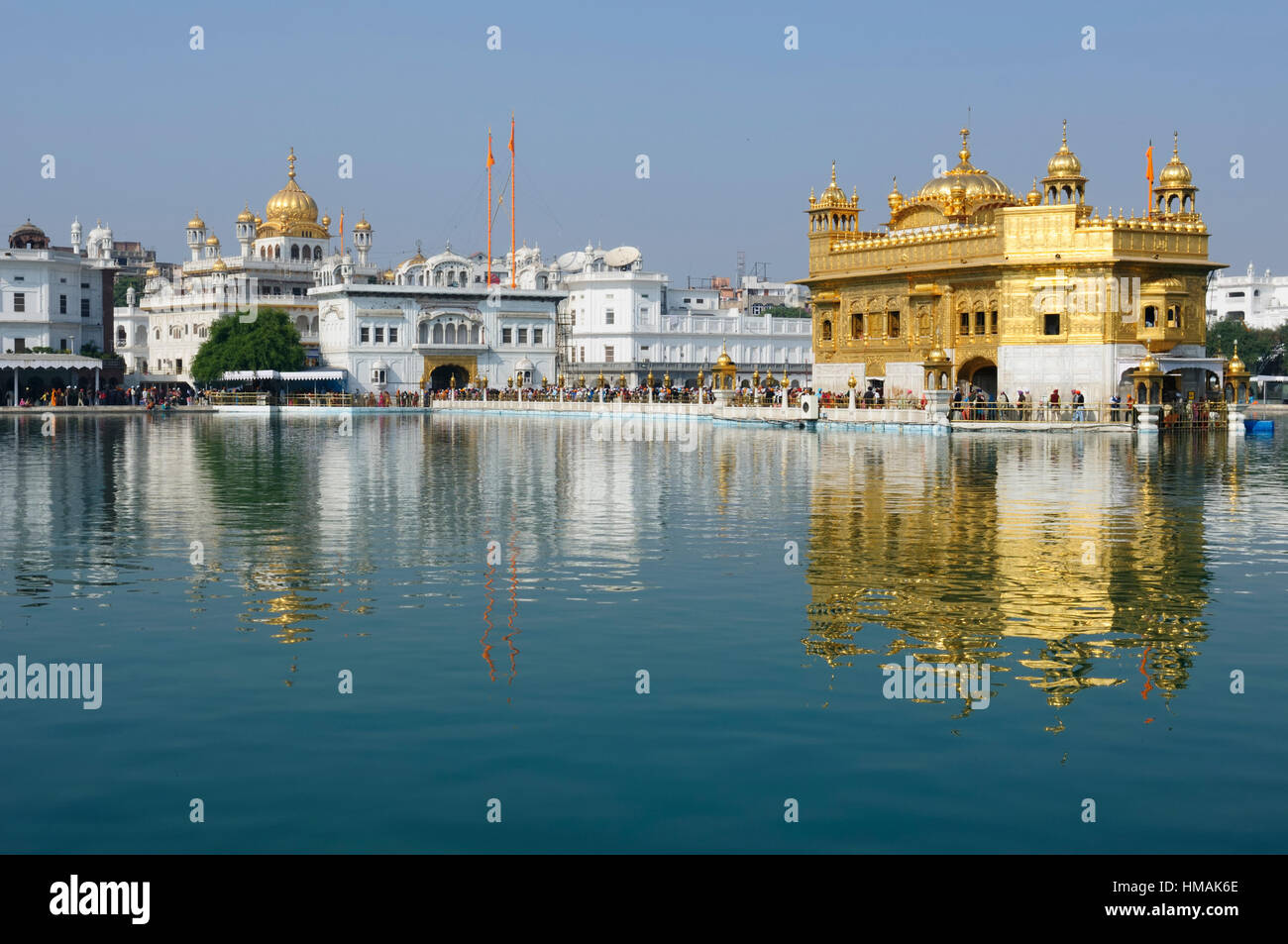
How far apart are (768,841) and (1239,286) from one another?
139m

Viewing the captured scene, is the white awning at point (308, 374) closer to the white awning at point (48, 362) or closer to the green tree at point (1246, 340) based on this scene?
the white awning at point (48, 362)

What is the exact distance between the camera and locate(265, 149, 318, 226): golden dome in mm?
109681

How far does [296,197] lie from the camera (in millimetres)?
110438

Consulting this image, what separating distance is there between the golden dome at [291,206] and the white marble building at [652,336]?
1924 cm

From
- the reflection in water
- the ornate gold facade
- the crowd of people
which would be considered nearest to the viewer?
the reflection in water

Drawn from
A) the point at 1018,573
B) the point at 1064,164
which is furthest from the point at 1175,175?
the point at 1018,573

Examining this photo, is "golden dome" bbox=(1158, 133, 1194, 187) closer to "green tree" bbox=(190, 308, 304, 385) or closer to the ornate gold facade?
the ornate gold facade

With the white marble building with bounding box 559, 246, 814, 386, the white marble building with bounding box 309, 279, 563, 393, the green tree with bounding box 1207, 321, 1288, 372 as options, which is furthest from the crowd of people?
the green tree with bounding box 1207, 321, 1288, 372

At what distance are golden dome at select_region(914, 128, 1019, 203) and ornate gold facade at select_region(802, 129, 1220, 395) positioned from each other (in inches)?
2.3

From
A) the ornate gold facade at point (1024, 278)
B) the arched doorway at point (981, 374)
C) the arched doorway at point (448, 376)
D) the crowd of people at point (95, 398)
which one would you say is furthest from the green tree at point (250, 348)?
the arched doorway at point (981, 374)

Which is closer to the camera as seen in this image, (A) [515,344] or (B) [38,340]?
(B) [38,340]
